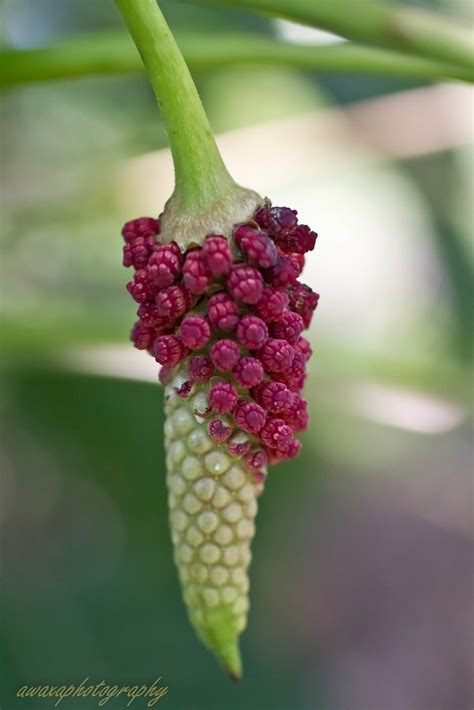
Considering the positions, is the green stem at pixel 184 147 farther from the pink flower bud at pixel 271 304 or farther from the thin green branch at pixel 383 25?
the thin green branch at pixel 383 25

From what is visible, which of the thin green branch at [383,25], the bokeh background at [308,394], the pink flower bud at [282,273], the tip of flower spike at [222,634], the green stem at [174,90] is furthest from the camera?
the bokeh background at [308,394]

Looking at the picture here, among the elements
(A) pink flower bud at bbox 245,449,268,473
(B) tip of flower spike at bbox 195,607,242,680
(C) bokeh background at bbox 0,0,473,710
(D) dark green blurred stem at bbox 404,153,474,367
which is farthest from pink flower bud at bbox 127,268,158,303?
(D) dark green blurred stem at bbox 404,153,474,367

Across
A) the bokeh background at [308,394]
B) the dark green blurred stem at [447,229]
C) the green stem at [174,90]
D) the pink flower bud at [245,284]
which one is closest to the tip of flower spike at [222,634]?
the pink flower bud at [245,284]

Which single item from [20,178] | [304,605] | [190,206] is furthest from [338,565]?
[190,206]

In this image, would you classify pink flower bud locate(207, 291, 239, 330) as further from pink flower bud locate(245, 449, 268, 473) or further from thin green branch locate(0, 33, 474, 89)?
thin green branch locate(0, 33, 474, 89)

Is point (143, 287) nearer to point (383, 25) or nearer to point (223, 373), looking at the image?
point (223, 373)

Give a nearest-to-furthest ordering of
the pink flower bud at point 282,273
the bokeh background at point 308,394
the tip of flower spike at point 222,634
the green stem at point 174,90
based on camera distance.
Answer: the green stem at point 174,90
the pink flower bud at point 282,273
the tip of flower spike at point 222,634
the bokeh background at point 308,394
